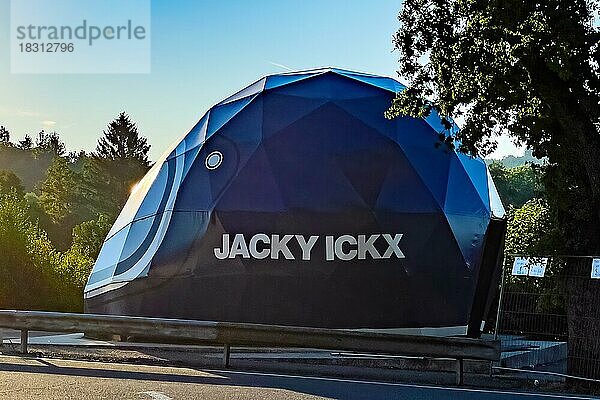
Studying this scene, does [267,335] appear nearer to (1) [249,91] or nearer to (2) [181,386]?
(2) [181,386]

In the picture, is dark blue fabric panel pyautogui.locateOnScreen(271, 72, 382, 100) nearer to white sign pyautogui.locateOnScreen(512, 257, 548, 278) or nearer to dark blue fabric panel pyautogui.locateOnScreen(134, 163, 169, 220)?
dark blue fabric panel pyautogui.locateOnScreen(134, 163, 169, 220)

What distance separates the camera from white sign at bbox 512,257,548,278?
42.8ft

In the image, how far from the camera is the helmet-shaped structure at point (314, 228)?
56.5 ft

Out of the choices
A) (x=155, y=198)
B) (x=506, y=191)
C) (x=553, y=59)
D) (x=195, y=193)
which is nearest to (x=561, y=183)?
(x=553, y=59)

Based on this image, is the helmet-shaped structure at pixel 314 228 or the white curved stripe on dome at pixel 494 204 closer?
the helmet-shaped structure at pixel 314 228

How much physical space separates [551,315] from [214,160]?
25.7 feet

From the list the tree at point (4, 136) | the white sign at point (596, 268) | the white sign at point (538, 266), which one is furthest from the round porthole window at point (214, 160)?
the tree at point (4, 136)

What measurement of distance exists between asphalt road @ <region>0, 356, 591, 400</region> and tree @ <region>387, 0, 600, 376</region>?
3.34 metres

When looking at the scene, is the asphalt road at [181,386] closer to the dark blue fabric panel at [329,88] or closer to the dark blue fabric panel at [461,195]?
the dark blue fabric panel at [461,195]

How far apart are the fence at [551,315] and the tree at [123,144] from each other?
228ft

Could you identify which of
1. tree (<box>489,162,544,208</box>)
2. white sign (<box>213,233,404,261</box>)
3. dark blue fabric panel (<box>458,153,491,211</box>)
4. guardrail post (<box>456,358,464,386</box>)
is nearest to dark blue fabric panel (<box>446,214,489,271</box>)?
dark blue fabric panel (<box>458,153,491,211</box>)

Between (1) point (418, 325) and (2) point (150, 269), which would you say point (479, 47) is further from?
(2) point (150, 269)

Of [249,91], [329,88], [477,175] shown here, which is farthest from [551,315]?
[249,91]

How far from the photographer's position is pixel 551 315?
13.7 m
